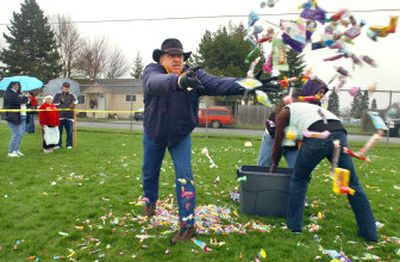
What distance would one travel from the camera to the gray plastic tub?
469 centimetres

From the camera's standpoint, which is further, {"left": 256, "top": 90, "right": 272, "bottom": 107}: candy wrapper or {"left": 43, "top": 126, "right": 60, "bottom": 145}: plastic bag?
{"left": 43, "top": 126, "right": 60, "bottom": 145}: plastic bag

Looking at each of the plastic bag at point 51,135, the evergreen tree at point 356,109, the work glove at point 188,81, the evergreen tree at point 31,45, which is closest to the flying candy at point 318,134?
the work glove at point 188,81

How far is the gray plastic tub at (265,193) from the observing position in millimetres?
4688

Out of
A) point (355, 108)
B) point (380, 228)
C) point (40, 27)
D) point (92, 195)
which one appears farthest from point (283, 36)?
point (40, 27)

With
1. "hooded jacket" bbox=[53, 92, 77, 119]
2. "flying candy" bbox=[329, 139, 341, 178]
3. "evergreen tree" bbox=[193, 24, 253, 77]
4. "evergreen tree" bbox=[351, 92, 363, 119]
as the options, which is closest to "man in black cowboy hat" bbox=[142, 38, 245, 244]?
"flying candy" bbox=[329, 139, 341, 178]

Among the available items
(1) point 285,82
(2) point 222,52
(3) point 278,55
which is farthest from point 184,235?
(2) point 222,52

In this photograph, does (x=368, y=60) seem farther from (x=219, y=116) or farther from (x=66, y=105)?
(x=219, y=116)

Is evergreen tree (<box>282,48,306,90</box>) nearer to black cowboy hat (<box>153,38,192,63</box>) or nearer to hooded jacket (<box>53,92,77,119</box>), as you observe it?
black cowboy hat (<box>153,38,192,63</box>)

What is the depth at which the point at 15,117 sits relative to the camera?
945cm

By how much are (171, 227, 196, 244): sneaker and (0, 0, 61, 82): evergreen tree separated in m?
42.5

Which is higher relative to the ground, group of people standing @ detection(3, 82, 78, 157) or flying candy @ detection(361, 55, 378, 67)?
flying candy @ detection(361, 55, 378, 67)

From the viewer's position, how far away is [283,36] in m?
3.34

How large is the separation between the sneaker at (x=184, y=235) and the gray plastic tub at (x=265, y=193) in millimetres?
1046

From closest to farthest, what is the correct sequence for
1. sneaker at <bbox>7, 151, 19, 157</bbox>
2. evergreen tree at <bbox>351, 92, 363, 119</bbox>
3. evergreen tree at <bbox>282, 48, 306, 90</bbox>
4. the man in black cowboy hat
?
1. evergreen tree at <bbox>282, 48, 306, 90</bbox>
2. the man in black cowboy hat
3. sneaker at <bbox>7, 151, 19, 157</bbox>
4. evergreen tree at <bbox>351, 92, 363, 119</bbox>
